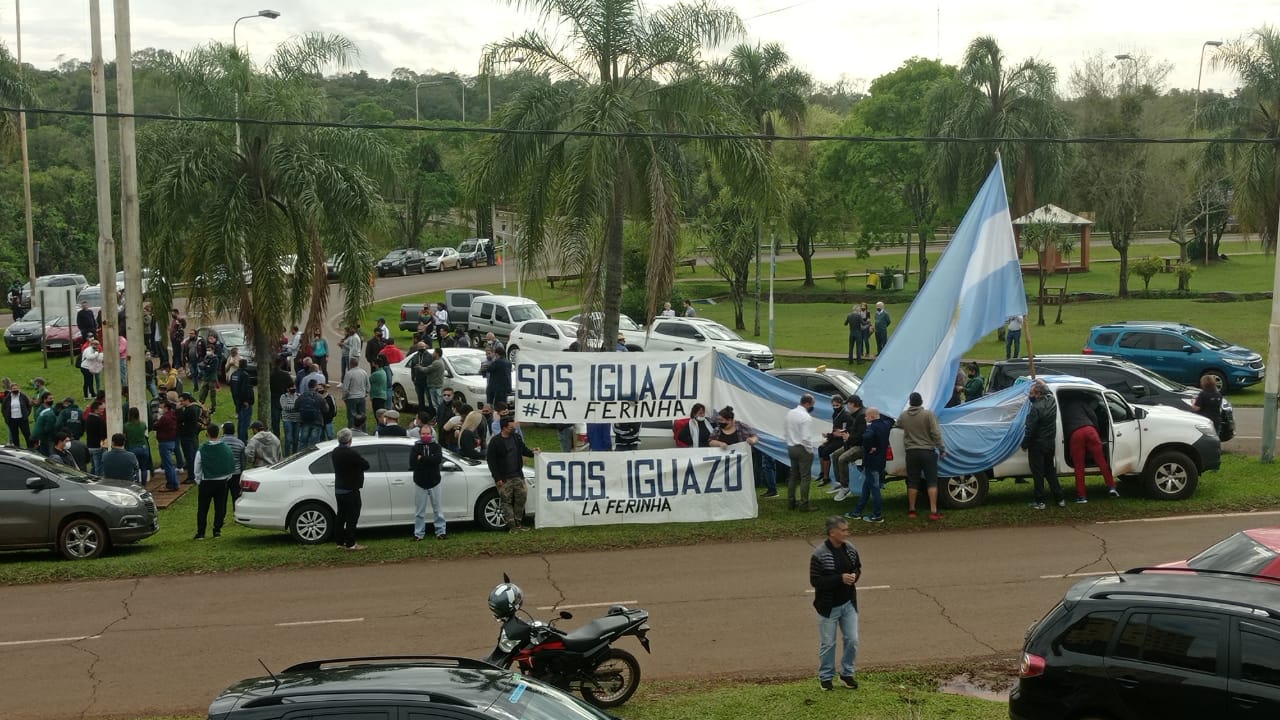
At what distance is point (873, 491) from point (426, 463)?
20.5ft

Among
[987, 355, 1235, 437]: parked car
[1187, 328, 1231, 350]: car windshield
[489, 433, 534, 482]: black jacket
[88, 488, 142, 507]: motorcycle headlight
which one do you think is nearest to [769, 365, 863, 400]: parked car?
[987, 355, 1235, 437]: parked car

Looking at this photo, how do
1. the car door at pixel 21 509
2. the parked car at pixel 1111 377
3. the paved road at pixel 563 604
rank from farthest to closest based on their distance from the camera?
the parked car at pixel 1111 377 → the car door at pixel 21 509 → the paved road at pixel 563 604

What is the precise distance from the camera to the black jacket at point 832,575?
10625 mm

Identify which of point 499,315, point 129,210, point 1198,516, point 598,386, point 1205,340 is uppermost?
point 129,210

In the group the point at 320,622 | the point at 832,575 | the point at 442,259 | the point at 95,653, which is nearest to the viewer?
the point at 832,575

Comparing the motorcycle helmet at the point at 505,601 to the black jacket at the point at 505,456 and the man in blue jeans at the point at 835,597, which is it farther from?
the black jacket at the point at 505,456

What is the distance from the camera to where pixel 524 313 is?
1483 inches

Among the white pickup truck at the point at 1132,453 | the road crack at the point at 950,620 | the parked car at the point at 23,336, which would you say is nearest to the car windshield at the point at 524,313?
the parked car at the point at 23,336

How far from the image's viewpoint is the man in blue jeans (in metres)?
10.6

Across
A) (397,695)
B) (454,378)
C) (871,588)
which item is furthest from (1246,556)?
(454,378)

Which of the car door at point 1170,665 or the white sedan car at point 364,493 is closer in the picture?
the car door at point 1170,665

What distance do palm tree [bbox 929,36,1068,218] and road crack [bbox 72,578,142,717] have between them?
33.4m

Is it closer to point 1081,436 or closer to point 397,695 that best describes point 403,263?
point 1081,436

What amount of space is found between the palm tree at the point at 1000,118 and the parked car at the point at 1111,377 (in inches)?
753
